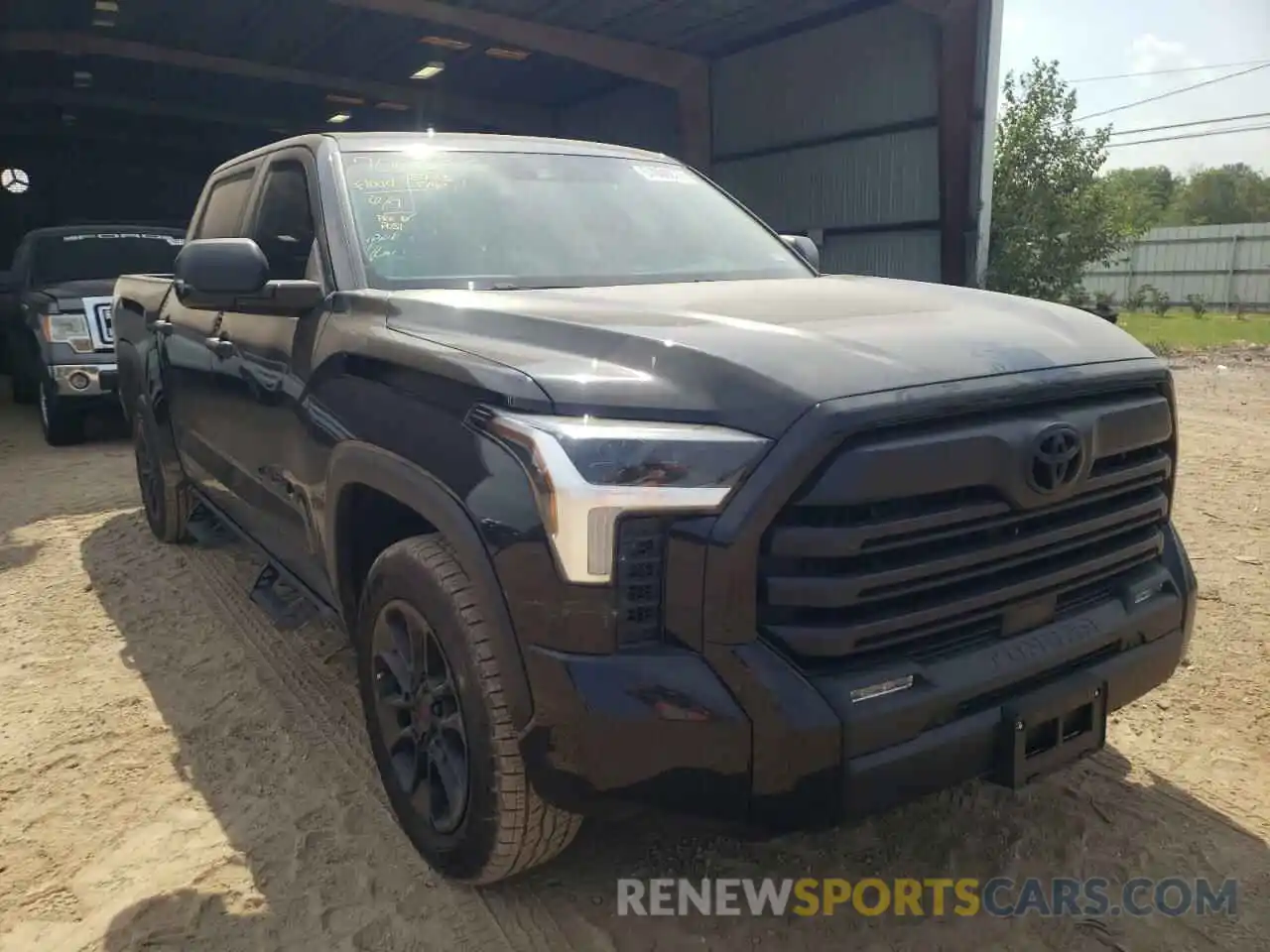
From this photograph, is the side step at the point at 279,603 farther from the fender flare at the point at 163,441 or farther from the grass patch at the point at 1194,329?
the grass patch at the point at 1194,329

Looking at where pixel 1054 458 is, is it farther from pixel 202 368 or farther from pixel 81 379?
pixel 81 379

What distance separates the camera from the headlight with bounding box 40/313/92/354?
798 cm

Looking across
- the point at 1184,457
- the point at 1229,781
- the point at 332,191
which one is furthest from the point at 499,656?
the point at 1184,457

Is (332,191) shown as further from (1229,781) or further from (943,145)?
(943,145)

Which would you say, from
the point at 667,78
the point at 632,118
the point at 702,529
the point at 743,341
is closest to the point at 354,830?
the point at 702,529

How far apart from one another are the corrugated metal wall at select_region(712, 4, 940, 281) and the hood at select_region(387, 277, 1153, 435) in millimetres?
11031

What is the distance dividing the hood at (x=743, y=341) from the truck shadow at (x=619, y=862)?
894 millimetres

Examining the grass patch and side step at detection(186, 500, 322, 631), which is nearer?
side step at detection(186, 500, 322, 631)

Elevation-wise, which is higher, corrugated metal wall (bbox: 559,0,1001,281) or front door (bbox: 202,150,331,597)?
corrugated metal wall (bbox: 559,0,1001,281)

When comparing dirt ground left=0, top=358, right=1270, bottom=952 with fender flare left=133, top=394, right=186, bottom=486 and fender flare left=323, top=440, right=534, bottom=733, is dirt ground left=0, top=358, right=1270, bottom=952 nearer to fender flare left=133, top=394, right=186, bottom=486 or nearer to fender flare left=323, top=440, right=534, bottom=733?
fender flare left=323, top=440, right=534, bottom=733

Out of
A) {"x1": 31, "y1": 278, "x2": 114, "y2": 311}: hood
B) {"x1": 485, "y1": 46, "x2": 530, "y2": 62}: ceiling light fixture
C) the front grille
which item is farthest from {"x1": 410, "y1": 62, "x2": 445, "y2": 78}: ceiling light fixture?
the front grille

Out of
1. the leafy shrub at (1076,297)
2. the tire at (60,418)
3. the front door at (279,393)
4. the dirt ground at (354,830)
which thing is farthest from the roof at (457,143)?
the leafy shrub at (1076,297)

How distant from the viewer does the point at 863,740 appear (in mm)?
1946

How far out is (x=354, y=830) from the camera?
2828 mm
